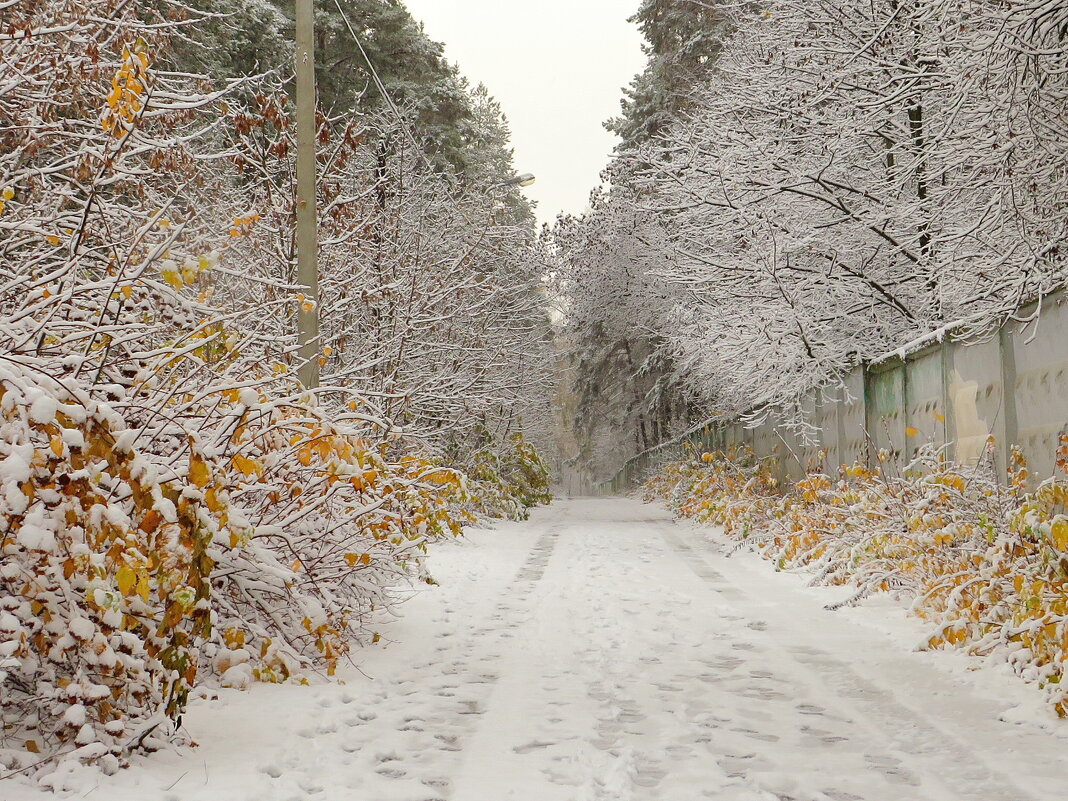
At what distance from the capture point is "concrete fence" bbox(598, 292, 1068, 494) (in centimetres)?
718

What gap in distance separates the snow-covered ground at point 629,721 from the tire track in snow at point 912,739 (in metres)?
0.01

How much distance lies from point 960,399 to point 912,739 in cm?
524

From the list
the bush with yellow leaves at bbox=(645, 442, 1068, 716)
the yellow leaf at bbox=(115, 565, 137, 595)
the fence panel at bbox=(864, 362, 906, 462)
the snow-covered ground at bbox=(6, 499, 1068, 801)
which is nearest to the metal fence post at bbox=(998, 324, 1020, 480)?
the bush with yellow leaves at bbox=(645, 442, 1068, 716)

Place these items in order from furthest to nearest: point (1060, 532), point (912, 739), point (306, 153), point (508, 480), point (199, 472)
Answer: point (508, 480), point (306, 153), point (1060, 532), point (912, 739), point (199, 472)

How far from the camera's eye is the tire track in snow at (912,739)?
3795 millimetres

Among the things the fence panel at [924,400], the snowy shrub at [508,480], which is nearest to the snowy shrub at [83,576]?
the fence panel at [924,400]

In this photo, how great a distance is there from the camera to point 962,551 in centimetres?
712

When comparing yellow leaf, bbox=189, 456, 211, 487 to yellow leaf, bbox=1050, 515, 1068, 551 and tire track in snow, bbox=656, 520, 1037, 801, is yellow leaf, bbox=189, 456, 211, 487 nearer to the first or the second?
tire track in snow, bbox=656, 520, 1037, 801

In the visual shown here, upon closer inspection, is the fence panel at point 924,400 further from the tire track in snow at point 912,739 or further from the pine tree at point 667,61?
the pine tree at point 667,61

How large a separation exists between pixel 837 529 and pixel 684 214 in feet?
18.3

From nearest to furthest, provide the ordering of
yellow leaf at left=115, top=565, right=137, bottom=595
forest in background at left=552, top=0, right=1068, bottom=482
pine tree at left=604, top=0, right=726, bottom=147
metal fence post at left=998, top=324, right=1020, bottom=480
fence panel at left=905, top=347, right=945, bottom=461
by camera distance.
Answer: yellow leaf at left=115, top=565, right=137, bottom=595 → metal fence post at left=998, top=324, right=1020, bottom=480 → forest in background at left=552, top=0, right=1068, bottom=482 → fence panel at left=905, top=347, right=945, bottom=461 → pine tree at left=604, top=0, right=726, bottom=147

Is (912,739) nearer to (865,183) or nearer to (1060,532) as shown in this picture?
(1060,532)

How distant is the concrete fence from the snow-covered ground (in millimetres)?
1785

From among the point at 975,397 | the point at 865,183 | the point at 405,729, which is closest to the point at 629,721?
the point at 405,729
